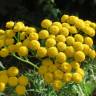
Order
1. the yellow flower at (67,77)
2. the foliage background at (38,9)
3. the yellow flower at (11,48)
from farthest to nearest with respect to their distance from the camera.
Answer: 1. the foliage background at (38,9)
2. the yellow flower at (11,48)
3. the yellow flower at (67,77)

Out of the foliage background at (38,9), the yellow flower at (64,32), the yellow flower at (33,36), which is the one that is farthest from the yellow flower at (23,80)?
the foliage background at (38,9)

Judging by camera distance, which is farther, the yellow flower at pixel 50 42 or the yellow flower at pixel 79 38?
the yellow flower at pixel 79 38

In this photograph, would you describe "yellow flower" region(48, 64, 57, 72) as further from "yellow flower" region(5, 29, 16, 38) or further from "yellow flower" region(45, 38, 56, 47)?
"yellow flower" region(5, 29, 16, 38)

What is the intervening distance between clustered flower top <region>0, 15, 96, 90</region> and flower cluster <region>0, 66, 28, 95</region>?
0.30 ft

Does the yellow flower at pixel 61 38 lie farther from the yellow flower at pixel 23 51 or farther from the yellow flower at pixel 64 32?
the yellow flower at pixel 23 51

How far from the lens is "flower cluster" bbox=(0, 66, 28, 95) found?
297cm

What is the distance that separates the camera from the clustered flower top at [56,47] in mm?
2949

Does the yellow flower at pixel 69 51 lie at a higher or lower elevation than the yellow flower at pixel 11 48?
lower

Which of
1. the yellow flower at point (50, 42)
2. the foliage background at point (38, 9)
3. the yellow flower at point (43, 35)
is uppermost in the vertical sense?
the foliage background at point (38, 9)

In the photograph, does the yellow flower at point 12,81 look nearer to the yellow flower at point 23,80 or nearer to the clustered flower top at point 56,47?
the yellow flower at point 23,80

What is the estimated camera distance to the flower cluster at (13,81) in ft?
9.74

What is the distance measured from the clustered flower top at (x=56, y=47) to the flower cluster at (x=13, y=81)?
0.09 metres

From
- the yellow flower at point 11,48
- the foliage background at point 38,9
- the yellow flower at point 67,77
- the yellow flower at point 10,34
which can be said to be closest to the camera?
the yellow flower at point 67,77

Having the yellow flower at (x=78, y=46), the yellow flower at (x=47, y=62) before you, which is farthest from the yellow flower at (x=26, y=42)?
the yellow flower at (x=78, y=46)
